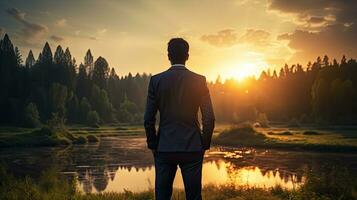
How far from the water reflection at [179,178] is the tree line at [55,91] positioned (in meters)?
70.0

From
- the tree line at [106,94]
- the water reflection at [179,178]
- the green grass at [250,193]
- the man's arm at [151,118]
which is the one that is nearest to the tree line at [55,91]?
the tree line at [106,94]

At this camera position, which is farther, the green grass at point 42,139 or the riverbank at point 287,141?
the green grass at point 42,139

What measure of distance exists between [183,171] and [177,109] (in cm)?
96

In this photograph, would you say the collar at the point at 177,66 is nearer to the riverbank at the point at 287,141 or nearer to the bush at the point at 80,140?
the riverbank at the point at 287,141

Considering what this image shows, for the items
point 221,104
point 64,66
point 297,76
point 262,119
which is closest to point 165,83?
point 262,119

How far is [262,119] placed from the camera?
100000 mm

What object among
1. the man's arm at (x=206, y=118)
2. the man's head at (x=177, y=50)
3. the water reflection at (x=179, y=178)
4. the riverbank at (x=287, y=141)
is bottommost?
the water reflection at (x=179, y=178)

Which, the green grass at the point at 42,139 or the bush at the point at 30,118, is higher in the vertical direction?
the bush at the point at 30,118

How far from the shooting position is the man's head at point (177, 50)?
643 centimetres

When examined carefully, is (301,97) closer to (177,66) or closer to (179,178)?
(179,178)

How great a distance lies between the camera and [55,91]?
371 feet

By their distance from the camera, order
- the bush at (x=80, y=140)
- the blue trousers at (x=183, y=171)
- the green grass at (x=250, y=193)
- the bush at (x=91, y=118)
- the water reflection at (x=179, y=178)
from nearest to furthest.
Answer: the blue trousers at (x=183, y=171) → the green grass at (x=250, y=193) → the water reflection at (x=179, y=178) → the bush at (x=80, y=140) → the bush at (x=91, y=118)

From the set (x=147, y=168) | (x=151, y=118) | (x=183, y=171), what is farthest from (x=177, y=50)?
(x=147, y=168)

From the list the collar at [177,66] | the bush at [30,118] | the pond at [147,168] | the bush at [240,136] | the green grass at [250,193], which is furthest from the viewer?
the bush at [30,118]
